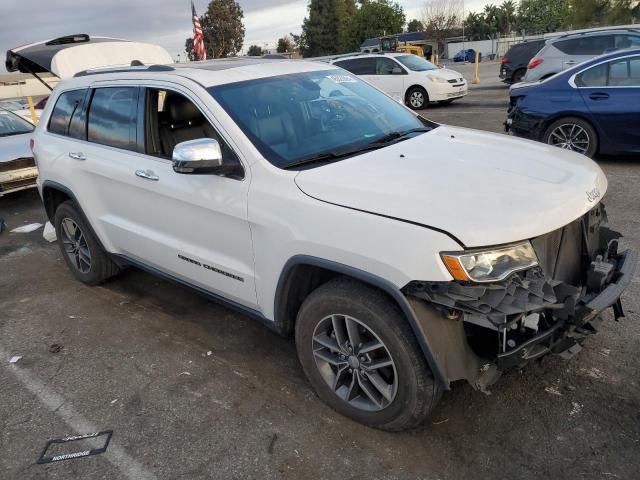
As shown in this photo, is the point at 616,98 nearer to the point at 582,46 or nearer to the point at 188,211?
the point at 188,211

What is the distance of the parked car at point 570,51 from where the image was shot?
12.7 metres

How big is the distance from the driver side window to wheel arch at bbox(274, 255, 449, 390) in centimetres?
129

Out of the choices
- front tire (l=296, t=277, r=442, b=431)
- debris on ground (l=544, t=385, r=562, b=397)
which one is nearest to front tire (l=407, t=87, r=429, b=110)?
debris on ground (l=544, t=385, r=562, b=397)

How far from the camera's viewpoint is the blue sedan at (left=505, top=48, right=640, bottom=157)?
7023mm

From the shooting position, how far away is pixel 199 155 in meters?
2.90

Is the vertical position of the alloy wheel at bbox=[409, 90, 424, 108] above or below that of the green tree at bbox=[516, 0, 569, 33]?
below

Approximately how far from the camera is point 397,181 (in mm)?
2654

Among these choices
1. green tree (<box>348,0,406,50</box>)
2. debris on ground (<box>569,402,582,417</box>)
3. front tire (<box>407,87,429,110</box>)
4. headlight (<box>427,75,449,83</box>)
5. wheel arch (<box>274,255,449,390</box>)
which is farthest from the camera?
green tree (<box>348,0,406,50</box>)

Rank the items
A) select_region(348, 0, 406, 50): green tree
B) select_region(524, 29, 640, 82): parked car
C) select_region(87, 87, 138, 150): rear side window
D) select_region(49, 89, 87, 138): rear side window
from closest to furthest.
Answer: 1. select_region(87, 87, 138, 150): rear side window
2. select_region(49, 89, 87, 138): rear side window
3. select_region(524, 29, 640, 82): parked car
4. select_region(348, 0, 406, 50): green tree

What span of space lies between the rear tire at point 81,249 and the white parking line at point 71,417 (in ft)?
3.38

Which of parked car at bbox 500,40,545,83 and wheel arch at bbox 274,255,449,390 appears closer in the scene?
wheel arch at bbox 274,255,449,390

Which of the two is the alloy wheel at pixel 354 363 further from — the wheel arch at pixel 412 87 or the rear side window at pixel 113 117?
the wheel arch at pixel 412 87

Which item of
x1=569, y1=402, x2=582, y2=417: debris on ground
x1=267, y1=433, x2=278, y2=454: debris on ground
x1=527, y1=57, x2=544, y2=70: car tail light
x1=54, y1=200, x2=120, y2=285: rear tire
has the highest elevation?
x1=527, y1=57, x2=544, y2=70: car tail light

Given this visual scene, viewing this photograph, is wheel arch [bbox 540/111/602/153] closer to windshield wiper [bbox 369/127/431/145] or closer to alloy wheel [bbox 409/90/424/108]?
windshield wiper [bbox 369/127/431/145]
